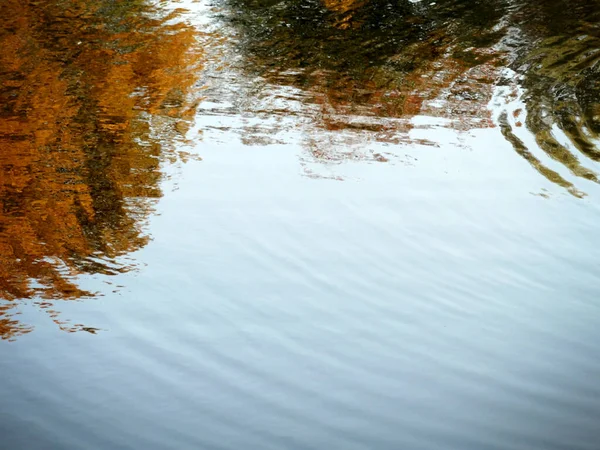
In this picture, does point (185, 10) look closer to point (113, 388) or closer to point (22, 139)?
point (22, 139)

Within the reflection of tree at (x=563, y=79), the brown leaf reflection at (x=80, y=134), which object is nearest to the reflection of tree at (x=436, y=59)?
the reflection of tree at (x=563, y=79)

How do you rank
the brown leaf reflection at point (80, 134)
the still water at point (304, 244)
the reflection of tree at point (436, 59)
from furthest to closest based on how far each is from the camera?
the reflection of tree at point (436, 59)
the brown leaf reflection at point (80, 134)
the still water at point (304, 244)

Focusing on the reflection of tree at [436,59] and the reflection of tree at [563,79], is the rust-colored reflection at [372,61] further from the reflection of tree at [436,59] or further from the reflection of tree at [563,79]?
the reflection of tree at [563,79]

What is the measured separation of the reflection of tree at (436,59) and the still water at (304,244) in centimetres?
2

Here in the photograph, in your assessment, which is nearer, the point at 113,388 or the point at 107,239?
the point at 113,388

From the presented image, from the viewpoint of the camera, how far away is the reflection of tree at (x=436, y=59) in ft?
9.11

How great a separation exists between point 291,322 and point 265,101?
1451 mm

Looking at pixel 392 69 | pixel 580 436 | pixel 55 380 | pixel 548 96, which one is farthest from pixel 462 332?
pixel 392 69

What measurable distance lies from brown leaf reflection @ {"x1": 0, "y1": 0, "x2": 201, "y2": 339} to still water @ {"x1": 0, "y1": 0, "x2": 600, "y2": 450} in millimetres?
11

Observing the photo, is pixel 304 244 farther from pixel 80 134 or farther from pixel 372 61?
pixel 372 61

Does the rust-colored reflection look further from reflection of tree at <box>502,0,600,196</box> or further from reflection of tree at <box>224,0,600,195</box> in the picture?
reflection of tree at <box>502,0,600,196</box>

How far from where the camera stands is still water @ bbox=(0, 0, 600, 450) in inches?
63.1

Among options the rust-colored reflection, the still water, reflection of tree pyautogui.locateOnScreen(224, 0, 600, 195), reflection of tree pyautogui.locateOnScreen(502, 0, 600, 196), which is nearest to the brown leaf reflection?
the still water

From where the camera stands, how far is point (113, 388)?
1.66 meters
